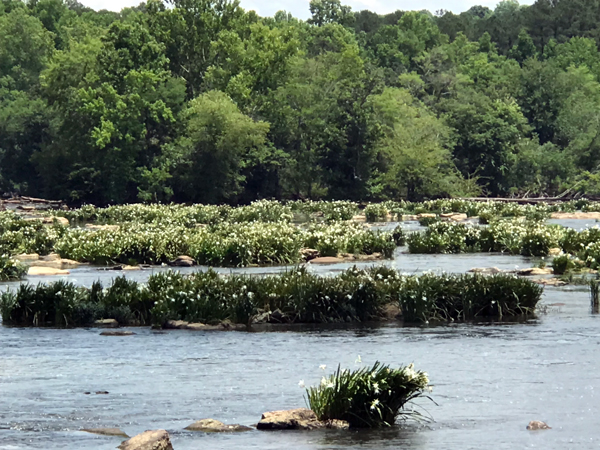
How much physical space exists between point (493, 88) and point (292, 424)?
359 ft

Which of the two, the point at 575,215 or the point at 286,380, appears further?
the point at 575,215

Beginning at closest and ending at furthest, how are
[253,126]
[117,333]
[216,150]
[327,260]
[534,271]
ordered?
1. [117,333]
2. [534,271]
3. [327,260]
4. [216,150]
5. [253,126]

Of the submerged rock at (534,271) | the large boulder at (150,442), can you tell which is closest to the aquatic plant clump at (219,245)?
the submerged rock at (534,271)

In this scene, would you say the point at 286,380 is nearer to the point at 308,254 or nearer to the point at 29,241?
the point at 308,254

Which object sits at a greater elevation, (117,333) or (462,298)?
(462,298)

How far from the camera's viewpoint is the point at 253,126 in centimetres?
9700

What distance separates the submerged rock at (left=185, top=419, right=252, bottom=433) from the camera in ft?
50.7

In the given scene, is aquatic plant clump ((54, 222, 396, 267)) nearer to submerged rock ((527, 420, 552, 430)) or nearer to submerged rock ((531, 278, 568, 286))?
submerged rock ((531, 278, 568, 286))

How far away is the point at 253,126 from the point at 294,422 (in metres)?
82.3

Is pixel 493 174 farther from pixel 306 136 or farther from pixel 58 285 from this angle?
pixel 58 285

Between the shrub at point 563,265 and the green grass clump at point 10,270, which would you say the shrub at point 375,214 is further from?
the green grass clump at point 10,270

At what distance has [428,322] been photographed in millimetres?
26312

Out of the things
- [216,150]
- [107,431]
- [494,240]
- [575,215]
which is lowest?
[107,431]

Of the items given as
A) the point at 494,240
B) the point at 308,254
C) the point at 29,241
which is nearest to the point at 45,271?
the point at 29,241
